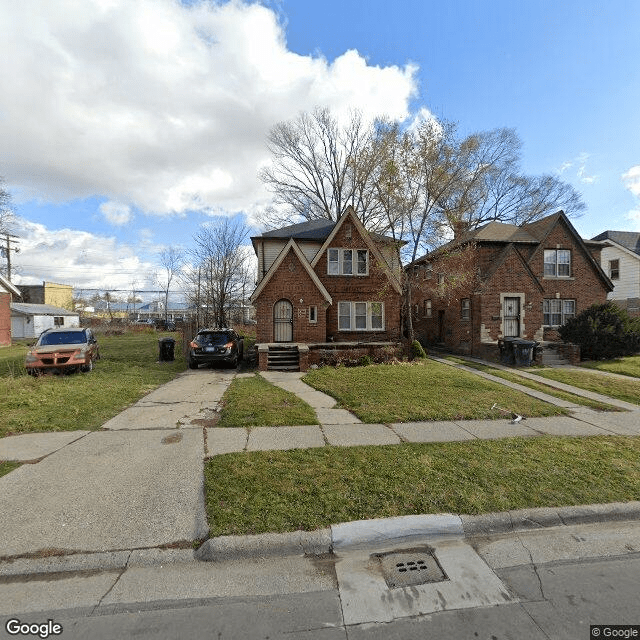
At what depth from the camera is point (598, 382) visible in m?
11.1

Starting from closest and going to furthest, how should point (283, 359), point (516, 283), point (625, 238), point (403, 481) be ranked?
point (403, 481), point (283, 359), point (516, 283), point (625, 238)

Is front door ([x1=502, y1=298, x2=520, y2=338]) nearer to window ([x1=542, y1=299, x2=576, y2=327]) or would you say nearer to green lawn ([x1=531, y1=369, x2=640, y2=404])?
window ([x1=542, y1=299, x2=576, y2=327])

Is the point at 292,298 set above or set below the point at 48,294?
below

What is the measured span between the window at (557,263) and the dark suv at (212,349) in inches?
708

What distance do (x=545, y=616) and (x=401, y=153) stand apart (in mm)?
16426

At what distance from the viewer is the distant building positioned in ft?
195

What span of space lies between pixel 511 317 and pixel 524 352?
14.4 feet

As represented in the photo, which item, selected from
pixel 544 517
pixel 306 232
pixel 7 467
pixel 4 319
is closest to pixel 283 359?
pixel 306 232

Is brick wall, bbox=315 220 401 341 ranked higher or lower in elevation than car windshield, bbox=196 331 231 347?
higher

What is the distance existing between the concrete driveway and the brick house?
9965mm

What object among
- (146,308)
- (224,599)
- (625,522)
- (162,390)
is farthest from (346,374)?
(146,308)

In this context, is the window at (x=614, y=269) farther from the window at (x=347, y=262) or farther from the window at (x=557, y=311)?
the window at (x=347, y=262)

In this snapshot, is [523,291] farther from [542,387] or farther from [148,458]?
[148,458]

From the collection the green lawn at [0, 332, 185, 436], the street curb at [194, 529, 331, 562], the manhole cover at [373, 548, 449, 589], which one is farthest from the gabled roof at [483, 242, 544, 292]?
the street curb at [194, 529, 331, 562]
